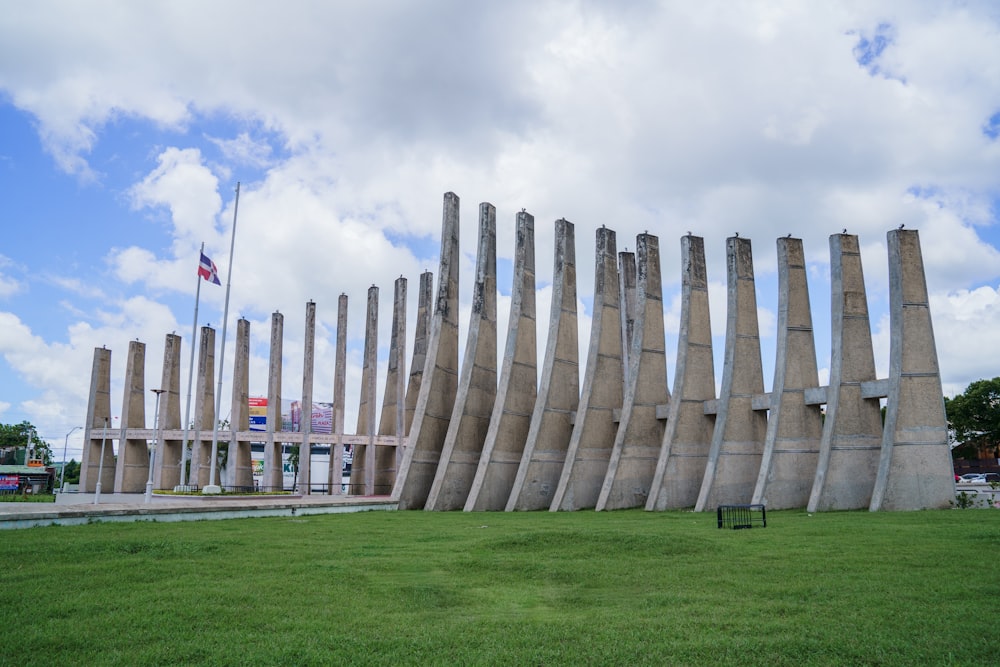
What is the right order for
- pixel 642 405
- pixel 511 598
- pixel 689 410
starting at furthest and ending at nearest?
pixel 642 405
pixel 689 410
pixel 511 598

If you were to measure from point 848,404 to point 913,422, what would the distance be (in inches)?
74.7

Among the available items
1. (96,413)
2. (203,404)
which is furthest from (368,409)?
(96,413)

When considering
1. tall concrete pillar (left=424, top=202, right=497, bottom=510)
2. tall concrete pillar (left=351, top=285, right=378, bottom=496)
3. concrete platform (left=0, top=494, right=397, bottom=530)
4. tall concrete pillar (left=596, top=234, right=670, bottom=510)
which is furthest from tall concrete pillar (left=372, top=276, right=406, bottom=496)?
tall concrete pillar (left=596, top=234, right=670, bottom=510)

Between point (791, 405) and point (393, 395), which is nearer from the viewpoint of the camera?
point (791, 405)

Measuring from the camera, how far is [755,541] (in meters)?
14.1

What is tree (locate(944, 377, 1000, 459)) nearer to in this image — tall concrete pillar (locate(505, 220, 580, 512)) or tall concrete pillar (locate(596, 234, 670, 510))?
tall concrete pillar (locate(596, 234, 670, 510))

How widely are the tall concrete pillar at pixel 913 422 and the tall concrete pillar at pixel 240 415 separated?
106ft

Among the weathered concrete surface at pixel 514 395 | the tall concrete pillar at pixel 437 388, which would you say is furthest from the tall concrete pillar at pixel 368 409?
the weathered concrete surface at pixel 514 395

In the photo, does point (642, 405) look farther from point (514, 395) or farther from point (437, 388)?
point (437, 388)

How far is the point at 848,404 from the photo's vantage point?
22.6 meters

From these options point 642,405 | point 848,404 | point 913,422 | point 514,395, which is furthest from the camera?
point 514,395

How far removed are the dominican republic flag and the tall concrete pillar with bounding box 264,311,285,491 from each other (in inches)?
458

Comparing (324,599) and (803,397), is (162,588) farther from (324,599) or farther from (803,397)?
(803,397)

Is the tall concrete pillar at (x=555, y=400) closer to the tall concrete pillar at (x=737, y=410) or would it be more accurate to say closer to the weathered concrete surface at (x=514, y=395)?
the weathered concrete surface at (x=514, y=395)
